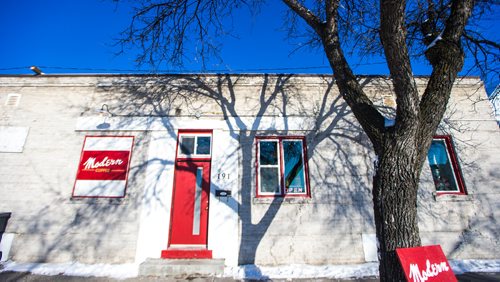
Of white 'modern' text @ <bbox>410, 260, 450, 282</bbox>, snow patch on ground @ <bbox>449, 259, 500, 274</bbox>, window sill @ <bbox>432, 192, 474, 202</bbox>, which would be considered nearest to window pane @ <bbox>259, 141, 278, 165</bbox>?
window sill @ <bbox>432, 192, 474, 202</bbox>

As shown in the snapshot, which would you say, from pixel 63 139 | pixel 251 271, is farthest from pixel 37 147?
pixel 251 271

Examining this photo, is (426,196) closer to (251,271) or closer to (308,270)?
(308,270)

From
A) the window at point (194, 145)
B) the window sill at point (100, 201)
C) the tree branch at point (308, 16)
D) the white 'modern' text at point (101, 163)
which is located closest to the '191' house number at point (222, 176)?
the window at point (194, 145)

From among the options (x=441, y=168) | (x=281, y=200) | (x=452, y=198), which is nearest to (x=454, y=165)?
(x=441, y=168)

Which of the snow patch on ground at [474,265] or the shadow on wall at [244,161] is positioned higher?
the shadow on wall at [244,161]

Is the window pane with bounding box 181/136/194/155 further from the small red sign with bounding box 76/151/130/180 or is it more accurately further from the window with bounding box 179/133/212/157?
the small red sign with bounding box 76/151/130/180

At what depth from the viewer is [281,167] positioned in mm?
6969

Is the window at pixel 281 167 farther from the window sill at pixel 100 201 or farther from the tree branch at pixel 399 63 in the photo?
the tree branch at pixel 399 63

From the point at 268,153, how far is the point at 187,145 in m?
2.41

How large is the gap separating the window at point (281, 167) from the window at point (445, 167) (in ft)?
12.6

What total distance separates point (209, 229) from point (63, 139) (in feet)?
16.6

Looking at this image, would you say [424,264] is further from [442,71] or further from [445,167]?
[445,167]

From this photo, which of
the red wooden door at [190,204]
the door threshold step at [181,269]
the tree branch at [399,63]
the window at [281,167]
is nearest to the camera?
the tree branch at [399,63]

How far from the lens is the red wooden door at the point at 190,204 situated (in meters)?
6.45
